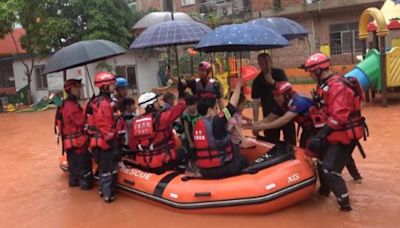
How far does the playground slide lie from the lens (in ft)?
39.1

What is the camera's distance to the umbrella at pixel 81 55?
237 inches

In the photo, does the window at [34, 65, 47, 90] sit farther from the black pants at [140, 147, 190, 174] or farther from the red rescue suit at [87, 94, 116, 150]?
the black pants at [140, 147, 190, 174]

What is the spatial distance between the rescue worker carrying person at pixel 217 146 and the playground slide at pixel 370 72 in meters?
7.46

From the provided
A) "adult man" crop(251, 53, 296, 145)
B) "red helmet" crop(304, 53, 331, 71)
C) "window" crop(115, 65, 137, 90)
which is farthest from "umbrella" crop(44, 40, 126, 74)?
"window" crop(115, 65, 137, 90)

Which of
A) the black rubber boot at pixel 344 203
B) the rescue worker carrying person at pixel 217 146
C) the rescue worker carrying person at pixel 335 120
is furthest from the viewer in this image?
the rescue worker carrying person at pixel 217 146

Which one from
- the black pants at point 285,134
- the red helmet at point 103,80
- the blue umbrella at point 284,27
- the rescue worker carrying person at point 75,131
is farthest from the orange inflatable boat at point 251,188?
the blue umbrella at point 284,27

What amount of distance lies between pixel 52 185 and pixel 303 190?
13.2 feet

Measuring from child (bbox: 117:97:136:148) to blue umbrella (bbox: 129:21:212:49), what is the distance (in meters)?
1.00

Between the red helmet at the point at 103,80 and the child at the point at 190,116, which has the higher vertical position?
the red helmet at the point at 103,80

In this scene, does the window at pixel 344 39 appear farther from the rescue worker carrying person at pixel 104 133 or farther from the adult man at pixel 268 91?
the rescue worker carrying person at pixel 104 133

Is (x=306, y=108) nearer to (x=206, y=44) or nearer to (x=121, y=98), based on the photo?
(x=206, y=44)

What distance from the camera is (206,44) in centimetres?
538

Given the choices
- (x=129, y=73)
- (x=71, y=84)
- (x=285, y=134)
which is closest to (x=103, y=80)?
(x=71, y=84)

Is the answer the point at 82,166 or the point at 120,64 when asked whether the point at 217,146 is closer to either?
the point at 82,166
